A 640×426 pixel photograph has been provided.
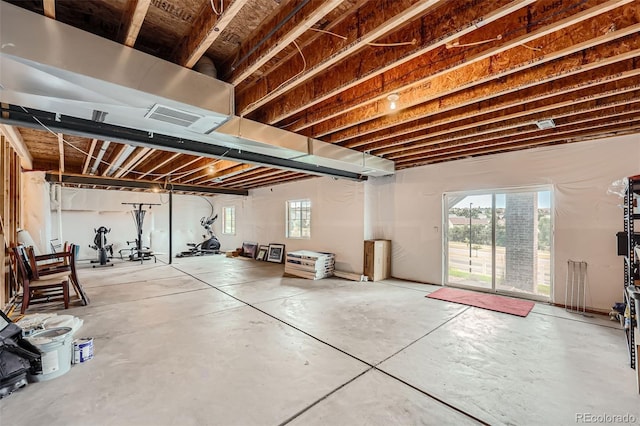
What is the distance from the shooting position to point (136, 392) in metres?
2.08

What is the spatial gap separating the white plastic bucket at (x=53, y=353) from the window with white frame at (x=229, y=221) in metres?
8.58

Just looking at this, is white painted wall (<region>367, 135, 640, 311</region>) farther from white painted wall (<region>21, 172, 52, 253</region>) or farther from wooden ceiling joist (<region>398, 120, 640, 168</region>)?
white painted wall (<region>21, 172, 52, 253</region>)

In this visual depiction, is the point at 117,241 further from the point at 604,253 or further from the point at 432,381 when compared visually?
the point at 604,253

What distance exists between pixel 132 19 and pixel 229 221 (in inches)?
395

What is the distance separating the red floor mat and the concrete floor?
23 centimetres

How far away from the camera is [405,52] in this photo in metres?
2.08

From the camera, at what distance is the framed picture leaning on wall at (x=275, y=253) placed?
853 centimetres

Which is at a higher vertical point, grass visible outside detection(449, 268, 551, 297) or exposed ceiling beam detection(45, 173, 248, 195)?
exposed ceiling beam detection(45, 173, 248, 195)

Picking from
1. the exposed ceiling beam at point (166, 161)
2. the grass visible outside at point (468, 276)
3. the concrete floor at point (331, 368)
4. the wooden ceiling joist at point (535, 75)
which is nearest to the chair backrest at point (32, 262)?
the concrete floor at point (331, 368)

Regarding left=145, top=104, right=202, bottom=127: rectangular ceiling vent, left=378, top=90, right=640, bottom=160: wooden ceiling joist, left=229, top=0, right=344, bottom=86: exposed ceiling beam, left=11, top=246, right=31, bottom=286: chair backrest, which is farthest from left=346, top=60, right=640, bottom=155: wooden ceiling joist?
left=11, top=246, right=31, bottom=286: chair backrest

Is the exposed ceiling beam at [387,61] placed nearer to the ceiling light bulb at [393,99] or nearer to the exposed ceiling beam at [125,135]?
the ceiling light bulb at [393,99]

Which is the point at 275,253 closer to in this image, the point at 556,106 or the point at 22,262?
the point at 22,262

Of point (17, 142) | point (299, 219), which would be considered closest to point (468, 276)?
point (299, 219)

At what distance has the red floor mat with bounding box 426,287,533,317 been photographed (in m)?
4.02
